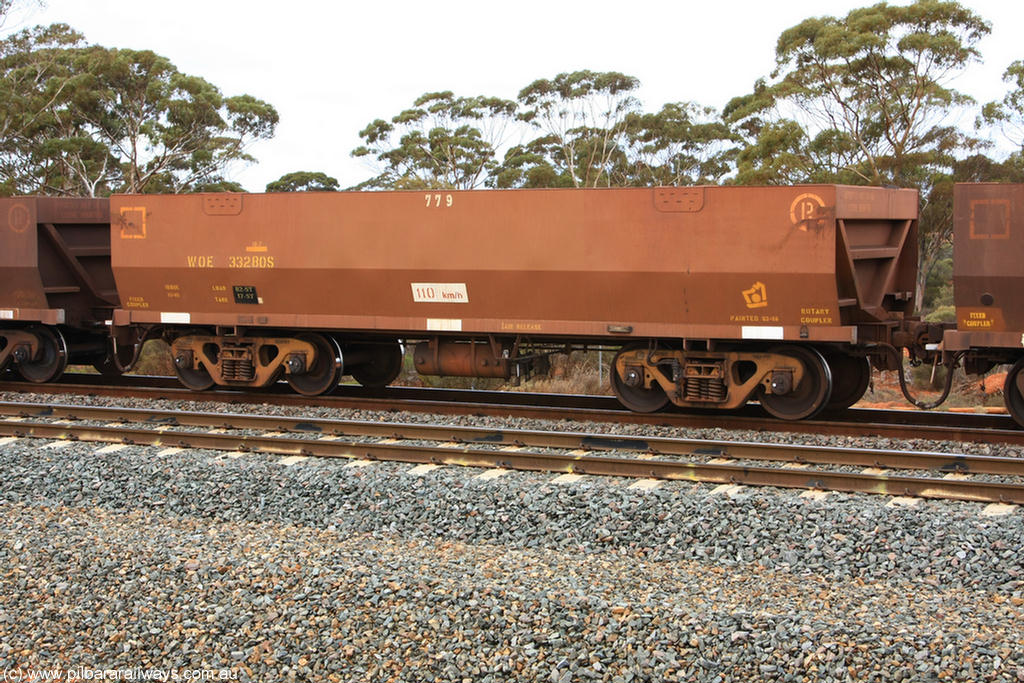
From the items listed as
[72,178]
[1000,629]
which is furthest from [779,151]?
[1000,629]

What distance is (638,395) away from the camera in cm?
1204

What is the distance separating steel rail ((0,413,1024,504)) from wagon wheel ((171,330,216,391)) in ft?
10.5

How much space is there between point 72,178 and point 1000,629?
42088mm

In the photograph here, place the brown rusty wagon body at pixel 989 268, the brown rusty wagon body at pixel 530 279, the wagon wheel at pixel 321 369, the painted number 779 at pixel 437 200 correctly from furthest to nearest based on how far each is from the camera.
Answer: the wagon wheel at pixel 321 369 → the painted number 779 at pixel 437 200 → the brown rusty wagon body at pixel 530 279 → the brown rusty wagon body at pixel 989 268

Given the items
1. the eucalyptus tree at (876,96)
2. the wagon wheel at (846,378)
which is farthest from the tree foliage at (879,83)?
the wagon wheel at (846,378)

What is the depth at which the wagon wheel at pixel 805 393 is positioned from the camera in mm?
10969

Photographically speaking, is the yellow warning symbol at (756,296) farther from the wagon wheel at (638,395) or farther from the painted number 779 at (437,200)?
the painted number 779 at (437,200)

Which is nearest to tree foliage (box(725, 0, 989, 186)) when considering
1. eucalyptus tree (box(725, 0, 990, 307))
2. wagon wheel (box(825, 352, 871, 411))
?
eucalyptus tree (box(725, 0, 990, 307))

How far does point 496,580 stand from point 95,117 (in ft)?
132

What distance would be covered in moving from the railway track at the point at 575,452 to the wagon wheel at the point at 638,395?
235 centimetres

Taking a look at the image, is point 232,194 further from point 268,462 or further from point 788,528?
point 788,528

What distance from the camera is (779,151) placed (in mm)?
35062

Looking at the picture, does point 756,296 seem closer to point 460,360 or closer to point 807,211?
point 807,211

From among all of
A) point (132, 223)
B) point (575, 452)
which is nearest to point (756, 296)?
point (575, 452)
